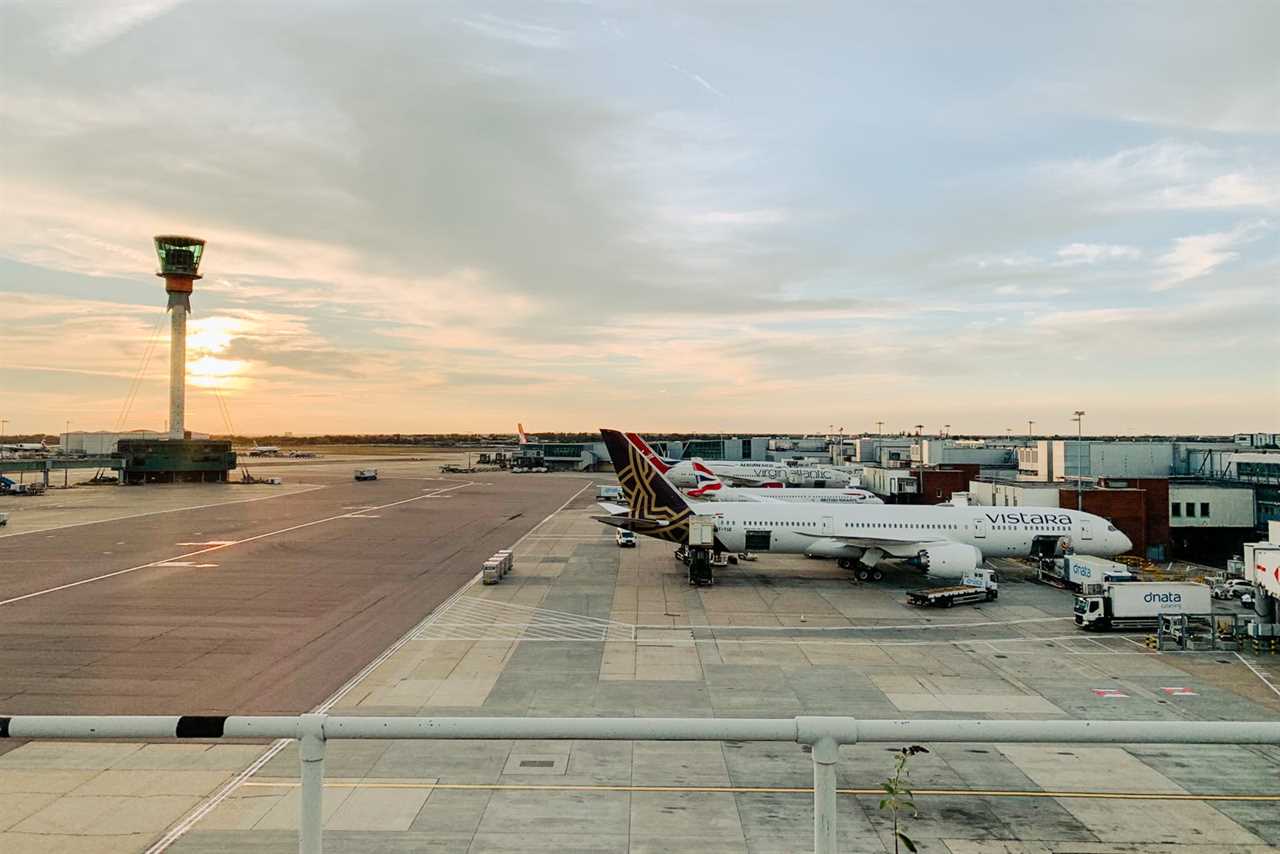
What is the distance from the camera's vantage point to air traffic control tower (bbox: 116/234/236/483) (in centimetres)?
12875

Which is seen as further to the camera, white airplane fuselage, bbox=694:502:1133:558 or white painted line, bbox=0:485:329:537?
white painted line, bbox=0:485:329:537

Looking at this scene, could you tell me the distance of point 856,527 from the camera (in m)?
49.2

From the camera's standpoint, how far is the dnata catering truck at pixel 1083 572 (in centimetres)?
4338

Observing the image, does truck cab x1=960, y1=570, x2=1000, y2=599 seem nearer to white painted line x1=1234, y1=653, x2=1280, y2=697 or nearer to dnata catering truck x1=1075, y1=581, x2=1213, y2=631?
dnata catering truck x1=1075, y1=581, x2=1213, y2=631

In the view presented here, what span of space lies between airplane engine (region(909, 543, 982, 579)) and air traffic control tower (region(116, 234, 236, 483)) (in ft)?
420

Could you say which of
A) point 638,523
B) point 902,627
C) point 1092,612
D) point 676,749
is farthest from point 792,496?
point 676,749

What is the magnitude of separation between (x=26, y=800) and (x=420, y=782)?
887 centimetres

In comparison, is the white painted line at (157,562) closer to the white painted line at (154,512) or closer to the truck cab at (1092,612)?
the white painted line at (154,512)

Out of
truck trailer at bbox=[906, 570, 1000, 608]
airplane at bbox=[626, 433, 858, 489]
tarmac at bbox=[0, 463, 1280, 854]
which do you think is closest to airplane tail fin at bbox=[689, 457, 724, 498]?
airplane at bbox=[626, 433, 858, 489]

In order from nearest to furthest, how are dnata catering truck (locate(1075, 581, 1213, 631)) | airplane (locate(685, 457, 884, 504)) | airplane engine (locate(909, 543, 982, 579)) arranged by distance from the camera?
dnata catering truck (locate(1075, 581, 1213, 631))
airplane engine (locate(909, 543, 982, 579))
airplane (locate(685, 457, 884, 504))

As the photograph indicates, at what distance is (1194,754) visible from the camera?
20.5m

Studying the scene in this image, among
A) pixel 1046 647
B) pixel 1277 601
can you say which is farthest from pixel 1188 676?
pixel 1277 601

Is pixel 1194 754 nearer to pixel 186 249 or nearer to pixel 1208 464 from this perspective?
pixel 1208 464

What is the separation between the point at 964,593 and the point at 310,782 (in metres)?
43.7
